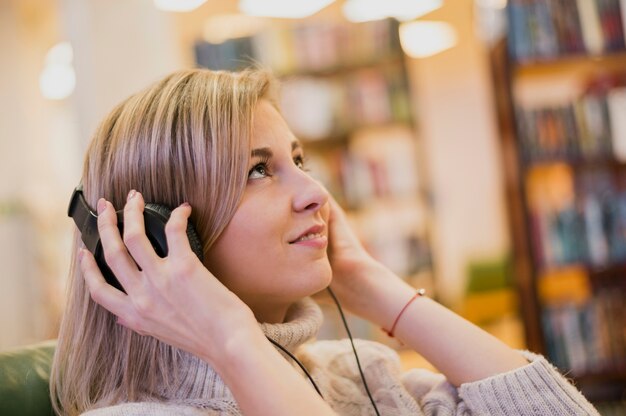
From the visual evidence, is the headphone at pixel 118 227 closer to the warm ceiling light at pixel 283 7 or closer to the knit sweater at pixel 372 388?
the knit sweater at pixel 372 388

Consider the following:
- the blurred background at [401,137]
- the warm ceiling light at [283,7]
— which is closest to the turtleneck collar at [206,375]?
the blurred background at [401,137]

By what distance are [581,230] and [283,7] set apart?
3678 millimetres

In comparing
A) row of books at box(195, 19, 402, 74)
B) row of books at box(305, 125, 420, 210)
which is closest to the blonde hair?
row of books at box(305, 125, 420, 210)

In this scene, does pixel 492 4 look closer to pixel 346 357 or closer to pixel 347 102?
pixel 347 102

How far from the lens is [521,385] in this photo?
115cm

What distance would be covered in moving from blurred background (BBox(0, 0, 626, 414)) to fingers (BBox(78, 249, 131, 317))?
0.43 meters

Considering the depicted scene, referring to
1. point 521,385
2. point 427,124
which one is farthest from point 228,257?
point 427,124

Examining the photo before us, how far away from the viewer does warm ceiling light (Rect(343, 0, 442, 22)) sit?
575 cm

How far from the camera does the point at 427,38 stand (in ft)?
21.7

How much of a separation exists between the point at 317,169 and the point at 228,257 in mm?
2403

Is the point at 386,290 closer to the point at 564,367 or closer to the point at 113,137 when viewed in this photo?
the point at 113,137

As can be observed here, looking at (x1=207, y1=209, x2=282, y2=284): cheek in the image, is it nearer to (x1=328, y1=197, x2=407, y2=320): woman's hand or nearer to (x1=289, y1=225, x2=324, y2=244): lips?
(x1=289, y1=225, x2=324, y2=244): lips

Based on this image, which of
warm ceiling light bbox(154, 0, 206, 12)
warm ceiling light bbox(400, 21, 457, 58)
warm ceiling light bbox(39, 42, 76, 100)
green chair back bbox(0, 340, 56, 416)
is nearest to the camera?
green chair back bbox(0, 340, 56, 416)

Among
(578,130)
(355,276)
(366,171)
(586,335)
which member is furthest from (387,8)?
(355,276)
